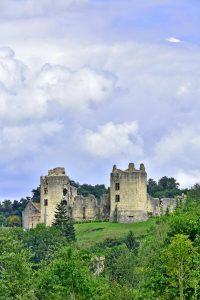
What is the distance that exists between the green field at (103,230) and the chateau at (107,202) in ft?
5.68

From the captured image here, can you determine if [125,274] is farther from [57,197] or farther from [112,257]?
[57,197]

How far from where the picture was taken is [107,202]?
183500 millimetres

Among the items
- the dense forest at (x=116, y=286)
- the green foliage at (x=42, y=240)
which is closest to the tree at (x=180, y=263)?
the dense forest at (x=116, y=286)

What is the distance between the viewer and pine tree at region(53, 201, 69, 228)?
6914 inches

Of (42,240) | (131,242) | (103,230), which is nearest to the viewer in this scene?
(42,240)

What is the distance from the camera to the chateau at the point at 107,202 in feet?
585

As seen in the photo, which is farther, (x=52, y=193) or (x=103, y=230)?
(x=52, y=193)

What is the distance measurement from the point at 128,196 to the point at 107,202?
6.08 metres

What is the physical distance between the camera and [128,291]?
106m

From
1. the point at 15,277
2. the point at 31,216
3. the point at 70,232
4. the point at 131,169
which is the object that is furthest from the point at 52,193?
the point at 15,277

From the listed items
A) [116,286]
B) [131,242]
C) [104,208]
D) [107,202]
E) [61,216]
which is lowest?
[116,286]

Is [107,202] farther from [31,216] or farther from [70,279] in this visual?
[70,279]

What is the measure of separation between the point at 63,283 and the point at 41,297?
10.0 metres

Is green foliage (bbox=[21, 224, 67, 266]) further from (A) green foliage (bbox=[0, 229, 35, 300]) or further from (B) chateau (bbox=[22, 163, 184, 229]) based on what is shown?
(A) green foliage (bbox=[0, 229, 35, 300])
